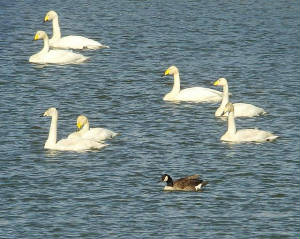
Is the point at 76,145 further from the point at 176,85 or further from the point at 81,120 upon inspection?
the point at 176,85

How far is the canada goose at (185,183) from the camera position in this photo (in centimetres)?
2688

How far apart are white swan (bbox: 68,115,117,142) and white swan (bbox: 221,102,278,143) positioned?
2.93 m

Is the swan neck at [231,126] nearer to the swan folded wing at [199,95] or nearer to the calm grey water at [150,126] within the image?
the calm grey water at [150,126]

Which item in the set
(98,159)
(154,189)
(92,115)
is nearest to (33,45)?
(92,115)

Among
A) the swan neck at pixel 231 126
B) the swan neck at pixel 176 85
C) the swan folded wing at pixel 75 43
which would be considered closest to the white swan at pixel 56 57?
the swan folded wing at pixel 75 43

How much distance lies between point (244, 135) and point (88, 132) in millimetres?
3879

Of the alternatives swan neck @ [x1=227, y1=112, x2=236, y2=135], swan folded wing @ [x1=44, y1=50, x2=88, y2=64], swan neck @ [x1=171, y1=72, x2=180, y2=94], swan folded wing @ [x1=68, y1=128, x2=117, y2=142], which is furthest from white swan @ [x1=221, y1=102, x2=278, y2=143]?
swan folded wing @ [x1=44, y1=50, x2=88, y2=64]

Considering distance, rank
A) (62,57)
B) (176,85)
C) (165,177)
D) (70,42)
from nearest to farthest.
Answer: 1. (165,177)
2. (176,85)
3. (62,57)
4. (70,42)

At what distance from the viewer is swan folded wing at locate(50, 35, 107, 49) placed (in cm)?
4591

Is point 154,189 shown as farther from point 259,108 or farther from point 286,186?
point 259,108

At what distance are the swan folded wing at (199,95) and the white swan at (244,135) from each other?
189 inches

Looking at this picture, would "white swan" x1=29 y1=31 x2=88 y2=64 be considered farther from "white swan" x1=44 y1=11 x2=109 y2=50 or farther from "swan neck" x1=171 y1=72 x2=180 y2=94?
"swan neck" x1=171 y1=72 x2=180 y2=94

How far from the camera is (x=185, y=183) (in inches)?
1060

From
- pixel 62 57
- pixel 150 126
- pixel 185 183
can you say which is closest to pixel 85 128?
pixel 150 126
